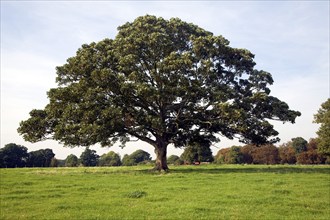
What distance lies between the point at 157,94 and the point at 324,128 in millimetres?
43333

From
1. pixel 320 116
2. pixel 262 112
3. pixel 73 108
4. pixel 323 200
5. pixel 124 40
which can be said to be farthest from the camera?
pixel 320 116

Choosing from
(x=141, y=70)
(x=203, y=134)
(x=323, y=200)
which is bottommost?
(x=323, y=200)

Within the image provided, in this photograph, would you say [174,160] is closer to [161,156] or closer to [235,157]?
[235,157]

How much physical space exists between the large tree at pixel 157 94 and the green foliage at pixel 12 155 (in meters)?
78.0

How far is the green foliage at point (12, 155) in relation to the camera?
106125 millimetres

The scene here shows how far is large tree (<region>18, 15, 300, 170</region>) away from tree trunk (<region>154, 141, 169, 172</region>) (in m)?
0.14

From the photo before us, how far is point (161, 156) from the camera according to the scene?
4134 cm

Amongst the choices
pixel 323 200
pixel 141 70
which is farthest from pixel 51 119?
pixel 323 200

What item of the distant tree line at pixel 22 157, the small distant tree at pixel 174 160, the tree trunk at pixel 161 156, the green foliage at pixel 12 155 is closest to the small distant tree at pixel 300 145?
the small distant tree at pixel 174 160

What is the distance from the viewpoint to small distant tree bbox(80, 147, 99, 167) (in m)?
123

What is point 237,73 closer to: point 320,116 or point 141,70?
point 141,70

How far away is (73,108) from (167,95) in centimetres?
1062

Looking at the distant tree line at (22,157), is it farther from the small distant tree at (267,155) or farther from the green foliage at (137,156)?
the small distant tree at (267,155)

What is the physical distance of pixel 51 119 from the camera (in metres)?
38.3
